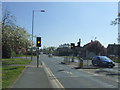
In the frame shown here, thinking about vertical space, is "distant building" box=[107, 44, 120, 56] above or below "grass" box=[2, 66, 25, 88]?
above

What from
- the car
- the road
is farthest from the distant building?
the road

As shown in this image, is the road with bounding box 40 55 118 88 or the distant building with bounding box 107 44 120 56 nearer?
the road with bounding box 40 55 118 88

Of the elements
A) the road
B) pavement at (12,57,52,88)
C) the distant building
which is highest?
the distant building

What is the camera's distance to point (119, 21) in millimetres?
32656

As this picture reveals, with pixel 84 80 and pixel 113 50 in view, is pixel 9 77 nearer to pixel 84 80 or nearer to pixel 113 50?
pixel 84 80

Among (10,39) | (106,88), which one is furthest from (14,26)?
(106,88)

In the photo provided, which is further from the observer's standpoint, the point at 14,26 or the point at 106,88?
the point at 14,26

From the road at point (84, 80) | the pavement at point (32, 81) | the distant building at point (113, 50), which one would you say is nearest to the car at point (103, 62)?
the road at point (84, 80)

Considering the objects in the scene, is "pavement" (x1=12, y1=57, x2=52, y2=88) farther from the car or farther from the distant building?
the distant building

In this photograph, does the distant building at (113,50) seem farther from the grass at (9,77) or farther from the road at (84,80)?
the grass at (9,77)

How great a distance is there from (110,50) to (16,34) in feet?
253

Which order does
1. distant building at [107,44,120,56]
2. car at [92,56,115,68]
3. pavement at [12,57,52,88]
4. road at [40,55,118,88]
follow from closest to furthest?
1. pavement at [12,57,52,88]
2. road at [40,55,118,88]
3. car at [92,56,115,68]
4. distant building at [107,44,120,56]

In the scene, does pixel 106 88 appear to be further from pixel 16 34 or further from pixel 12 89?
pixel 16 34

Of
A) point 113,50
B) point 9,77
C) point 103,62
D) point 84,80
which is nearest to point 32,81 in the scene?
point 9,77
